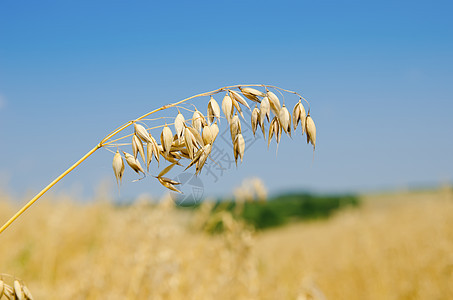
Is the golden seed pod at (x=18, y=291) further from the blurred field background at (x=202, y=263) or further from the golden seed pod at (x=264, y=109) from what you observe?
the blurred field background at (x=202, y=263)

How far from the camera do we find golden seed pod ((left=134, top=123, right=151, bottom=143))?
70 centimetres

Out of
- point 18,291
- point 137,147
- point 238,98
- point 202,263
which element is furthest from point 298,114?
point 202,263

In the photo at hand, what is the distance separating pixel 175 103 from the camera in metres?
0.66

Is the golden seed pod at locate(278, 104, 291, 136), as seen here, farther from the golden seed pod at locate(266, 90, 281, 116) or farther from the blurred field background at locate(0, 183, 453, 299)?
the blurred field background at locate(0, 183, 453, 299)

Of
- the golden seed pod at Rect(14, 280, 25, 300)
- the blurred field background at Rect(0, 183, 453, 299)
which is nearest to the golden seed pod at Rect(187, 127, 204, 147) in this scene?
the golden seed pod at Rect(14, 280, 25, 300)

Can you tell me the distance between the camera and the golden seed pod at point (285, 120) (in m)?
0.77

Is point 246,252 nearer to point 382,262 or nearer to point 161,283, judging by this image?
point 161,283

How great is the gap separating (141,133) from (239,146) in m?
0.20

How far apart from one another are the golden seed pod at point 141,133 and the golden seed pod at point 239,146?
0.18m

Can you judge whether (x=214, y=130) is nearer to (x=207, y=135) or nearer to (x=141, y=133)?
(x=207, y=135)

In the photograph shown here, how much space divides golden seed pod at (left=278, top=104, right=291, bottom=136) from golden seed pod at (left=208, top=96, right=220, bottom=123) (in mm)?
131

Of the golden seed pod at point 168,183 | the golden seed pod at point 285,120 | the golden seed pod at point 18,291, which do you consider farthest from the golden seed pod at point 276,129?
the golden seed pod at point 18,291

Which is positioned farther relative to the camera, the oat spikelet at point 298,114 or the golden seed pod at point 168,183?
the oat spikelet at point 298,114

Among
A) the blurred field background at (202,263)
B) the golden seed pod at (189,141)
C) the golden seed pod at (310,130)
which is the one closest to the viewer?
the golden seed pod at (189,141)
